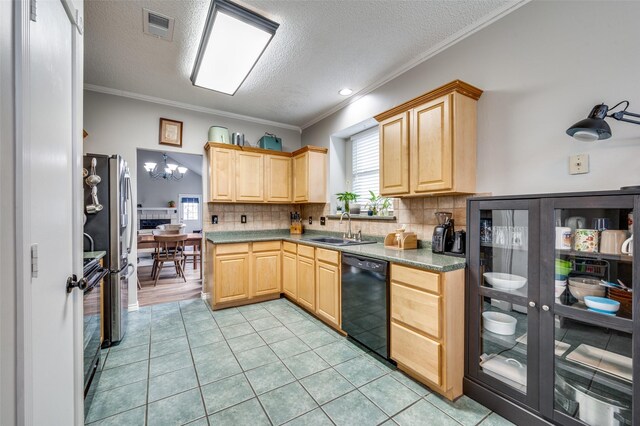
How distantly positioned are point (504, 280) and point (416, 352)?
750 millimetres

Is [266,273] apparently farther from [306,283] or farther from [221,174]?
[221,174]

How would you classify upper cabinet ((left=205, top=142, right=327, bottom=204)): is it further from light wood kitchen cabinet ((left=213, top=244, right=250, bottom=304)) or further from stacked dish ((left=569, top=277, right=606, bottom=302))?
stacked dish ((left=569, top=277, right=606, bottom=302))

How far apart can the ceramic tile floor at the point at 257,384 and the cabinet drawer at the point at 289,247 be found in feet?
3.04

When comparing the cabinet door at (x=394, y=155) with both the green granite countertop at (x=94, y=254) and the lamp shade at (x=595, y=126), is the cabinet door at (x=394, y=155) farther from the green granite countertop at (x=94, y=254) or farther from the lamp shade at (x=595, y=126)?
the green granite countertop at (x=94, y=254)

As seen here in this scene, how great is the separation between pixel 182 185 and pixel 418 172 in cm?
952

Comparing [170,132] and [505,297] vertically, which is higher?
[170,132]

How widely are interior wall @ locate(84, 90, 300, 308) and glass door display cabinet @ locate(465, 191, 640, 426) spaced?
344 centimetres

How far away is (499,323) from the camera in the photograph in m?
1.71

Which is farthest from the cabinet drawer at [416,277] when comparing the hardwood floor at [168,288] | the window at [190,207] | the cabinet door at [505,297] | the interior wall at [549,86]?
the window at [190,207]

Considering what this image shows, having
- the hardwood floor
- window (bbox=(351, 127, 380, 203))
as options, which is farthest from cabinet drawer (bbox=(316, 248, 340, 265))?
the hardwood floor

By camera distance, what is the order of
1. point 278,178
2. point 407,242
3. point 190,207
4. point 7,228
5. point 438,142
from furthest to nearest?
point 190,207
point 278,178
point 407,242
point 438,142
point 7,228

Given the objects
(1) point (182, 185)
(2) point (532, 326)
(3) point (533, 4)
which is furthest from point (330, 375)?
(1) point (182, 185)

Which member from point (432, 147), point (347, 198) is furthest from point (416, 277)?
point (347, 198)

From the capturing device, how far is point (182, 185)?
9844 millimetres
